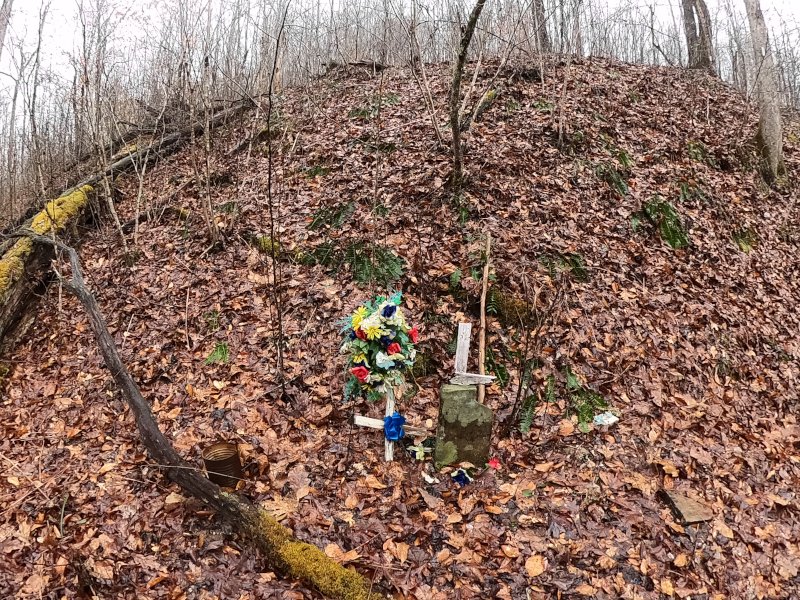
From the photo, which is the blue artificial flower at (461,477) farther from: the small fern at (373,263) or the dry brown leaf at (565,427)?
the small fern at (373,263)

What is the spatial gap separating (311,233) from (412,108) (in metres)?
4.04

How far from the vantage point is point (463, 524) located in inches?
153

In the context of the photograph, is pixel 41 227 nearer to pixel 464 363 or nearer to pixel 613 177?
pixel 464 363

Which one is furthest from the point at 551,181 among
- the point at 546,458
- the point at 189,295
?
the point at 189,295

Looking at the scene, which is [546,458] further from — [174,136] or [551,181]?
[174,136]

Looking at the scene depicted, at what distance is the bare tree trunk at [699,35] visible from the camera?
11.5m

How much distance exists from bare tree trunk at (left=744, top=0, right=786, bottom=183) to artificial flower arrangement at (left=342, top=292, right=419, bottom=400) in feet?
27.6

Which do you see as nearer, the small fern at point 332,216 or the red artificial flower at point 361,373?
the red artificial flower at point 361,373

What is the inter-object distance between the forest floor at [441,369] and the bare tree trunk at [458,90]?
0.37m

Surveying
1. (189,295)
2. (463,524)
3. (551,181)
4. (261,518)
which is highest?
(551,181)

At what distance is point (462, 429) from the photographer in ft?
14.1

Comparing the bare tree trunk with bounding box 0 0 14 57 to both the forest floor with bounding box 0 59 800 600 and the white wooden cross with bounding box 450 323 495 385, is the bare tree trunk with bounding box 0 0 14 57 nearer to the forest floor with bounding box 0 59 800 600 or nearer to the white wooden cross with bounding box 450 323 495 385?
the forest floor with bounding box 0 59 800 600

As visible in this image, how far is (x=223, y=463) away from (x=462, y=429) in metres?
2.07

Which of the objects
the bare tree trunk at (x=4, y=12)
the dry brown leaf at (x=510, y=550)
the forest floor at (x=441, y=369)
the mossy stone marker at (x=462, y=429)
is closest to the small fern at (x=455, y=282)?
the forest floor at (x=441, y=369)
